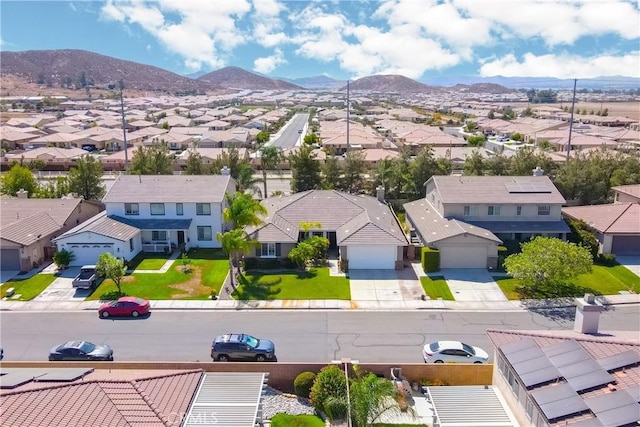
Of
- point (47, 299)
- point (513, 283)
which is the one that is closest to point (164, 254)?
point (47, 299)

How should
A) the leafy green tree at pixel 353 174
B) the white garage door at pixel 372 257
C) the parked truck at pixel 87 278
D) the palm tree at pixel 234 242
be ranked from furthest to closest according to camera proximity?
1. the leafy green tree at pixel 353 174
2. the white garage door at pixel 372 257
3. the parked truck at pixel 87 278
4. the palm tree at pixel 234 242

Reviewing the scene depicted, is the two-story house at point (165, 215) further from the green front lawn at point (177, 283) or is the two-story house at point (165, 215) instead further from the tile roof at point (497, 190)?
the tile roof at point (497, 190)

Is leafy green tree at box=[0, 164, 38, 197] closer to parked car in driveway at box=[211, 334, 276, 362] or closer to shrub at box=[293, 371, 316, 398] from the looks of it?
parked car in driveway at box=[211, 334, 276, 362]

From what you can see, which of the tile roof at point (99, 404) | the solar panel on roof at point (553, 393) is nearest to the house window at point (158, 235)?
the tile roof at point (99, 404)

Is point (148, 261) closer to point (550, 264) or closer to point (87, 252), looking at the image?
point (87, 252)

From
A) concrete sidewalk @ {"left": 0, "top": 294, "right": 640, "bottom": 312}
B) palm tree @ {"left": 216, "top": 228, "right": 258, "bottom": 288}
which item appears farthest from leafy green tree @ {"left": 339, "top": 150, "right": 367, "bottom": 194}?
concrete sidewalk @ {"left": 0, "top": 294, "right": 640, "bottom": 312}

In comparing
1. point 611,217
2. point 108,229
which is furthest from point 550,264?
point 108,229

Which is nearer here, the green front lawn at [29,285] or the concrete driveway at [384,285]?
the concrete driveway at [384,285]

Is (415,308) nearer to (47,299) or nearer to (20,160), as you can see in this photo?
(47,299)
